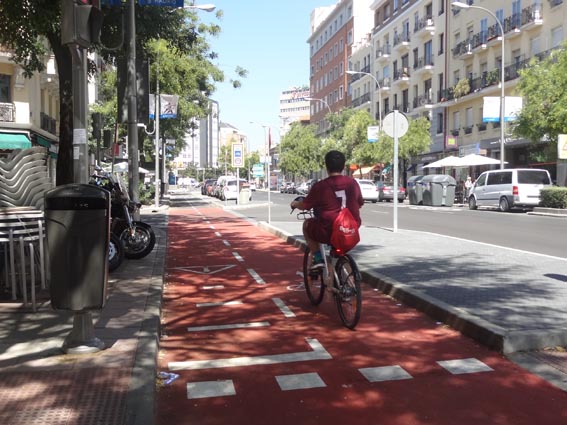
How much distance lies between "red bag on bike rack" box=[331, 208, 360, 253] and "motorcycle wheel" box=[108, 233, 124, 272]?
13.7 ft

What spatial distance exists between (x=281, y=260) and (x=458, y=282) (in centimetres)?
410

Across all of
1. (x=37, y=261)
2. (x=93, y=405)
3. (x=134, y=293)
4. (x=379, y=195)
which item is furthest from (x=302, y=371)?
(x=379, y=195)

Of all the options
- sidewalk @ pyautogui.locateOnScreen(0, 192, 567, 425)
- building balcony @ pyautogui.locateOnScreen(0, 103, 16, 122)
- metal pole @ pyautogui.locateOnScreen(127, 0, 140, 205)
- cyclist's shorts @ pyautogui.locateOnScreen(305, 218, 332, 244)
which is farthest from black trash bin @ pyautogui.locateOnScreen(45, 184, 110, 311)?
building balcony @ pyautogui.locateOnScreen(0, 103, 16, 122)

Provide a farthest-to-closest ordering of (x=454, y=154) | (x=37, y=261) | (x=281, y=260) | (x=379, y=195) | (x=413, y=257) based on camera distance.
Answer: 1. (x=454, y=154)
2. (x=379, y=195)
3. (x=281, y=260)
4. (x=413, y=257)
5. (x=37, y=261)

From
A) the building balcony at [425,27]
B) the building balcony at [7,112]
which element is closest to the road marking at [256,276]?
the building balcony at [7,112]

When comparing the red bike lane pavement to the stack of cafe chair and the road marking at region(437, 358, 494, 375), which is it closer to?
the road marking at region(437, 358, 494, 375)

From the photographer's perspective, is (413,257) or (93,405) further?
(413,257)

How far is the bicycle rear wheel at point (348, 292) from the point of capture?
18.5 ft

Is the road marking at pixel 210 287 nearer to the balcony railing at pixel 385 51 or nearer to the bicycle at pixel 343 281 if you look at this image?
the bicycle at pixel 343 281

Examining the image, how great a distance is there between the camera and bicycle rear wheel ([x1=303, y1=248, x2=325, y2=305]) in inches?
261

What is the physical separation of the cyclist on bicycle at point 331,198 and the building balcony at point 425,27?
148ft

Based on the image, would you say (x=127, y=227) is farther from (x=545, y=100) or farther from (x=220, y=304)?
(x=545, y=100)

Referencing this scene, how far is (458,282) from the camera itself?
745cm

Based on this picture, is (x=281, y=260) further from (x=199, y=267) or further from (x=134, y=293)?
(x=134, y=293)
